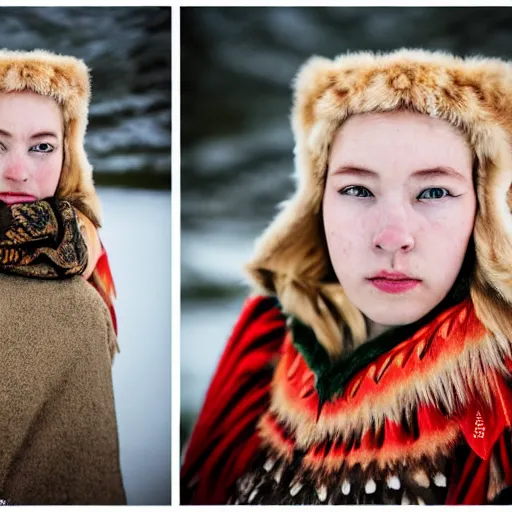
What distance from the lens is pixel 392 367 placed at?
215cm

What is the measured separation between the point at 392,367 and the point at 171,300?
25.4 inches

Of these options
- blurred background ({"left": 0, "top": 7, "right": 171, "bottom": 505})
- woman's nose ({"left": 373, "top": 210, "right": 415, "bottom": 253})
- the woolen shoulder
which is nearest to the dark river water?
blurred background ({"left": 0, "top": 7, "right": 171, "bottom": 505})

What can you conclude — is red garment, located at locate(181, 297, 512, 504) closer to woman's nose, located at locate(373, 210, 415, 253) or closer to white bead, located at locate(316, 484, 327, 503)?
white bead, located at locate(316, 484, 327, 503)

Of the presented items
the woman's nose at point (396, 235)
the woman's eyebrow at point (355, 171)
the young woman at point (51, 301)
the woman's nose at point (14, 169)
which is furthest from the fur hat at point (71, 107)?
the woman's nose at point (396, 235)

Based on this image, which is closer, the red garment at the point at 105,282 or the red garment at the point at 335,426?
the red garment at the point at 335,426

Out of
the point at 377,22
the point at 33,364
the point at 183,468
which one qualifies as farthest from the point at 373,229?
the point at 33,364

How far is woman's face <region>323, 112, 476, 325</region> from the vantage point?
213 centimetres

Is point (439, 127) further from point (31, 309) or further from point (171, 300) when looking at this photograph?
point (31, 309)

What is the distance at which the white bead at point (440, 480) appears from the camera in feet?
6.91

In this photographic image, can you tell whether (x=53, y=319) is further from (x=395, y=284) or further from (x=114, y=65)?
(x=395, y=284)

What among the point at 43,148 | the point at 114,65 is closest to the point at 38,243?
the point at 43,148

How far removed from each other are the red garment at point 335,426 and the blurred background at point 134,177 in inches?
5.6

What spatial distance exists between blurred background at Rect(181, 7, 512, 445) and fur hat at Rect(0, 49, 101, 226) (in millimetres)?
281

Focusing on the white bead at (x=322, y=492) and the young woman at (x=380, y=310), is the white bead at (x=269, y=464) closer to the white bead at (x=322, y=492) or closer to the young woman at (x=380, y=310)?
the young woman at (x=380, y=310)
